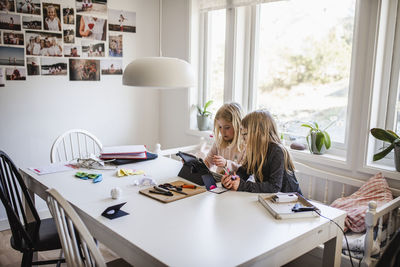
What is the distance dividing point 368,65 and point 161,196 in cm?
145

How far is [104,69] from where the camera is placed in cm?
347

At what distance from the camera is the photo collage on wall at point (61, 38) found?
2.93m

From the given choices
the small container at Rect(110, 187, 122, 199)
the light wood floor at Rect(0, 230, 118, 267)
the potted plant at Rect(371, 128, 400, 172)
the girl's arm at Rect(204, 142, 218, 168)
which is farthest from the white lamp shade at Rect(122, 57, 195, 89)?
the light wood floor at Rect(0, 230, 118, 267)

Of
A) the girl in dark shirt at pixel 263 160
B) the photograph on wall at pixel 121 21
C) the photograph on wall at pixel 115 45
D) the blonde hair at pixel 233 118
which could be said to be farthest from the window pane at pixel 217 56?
the girl in dark shirt at pixel 263 160

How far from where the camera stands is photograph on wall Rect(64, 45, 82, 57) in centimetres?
322

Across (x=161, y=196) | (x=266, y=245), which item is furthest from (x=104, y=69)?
(x=266, y=245)

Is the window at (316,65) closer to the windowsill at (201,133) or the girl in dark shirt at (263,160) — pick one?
the windowsill at (201,133)

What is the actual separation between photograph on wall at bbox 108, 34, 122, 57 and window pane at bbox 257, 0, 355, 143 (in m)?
1.33

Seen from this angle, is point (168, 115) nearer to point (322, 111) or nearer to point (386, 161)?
point (322, 111)

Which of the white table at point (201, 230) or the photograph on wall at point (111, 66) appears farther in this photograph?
the photograph on wall at point (111, 66)

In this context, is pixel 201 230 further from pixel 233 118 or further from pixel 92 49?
pixel 92 49

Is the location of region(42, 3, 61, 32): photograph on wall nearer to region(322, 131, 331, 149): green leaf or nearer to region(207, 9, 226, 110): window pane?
region(207, 9, 226, 110): window pane

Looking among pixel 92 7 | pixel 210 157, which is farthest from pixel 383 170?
pixel 92 7

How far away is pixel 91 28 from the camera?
132 inches
